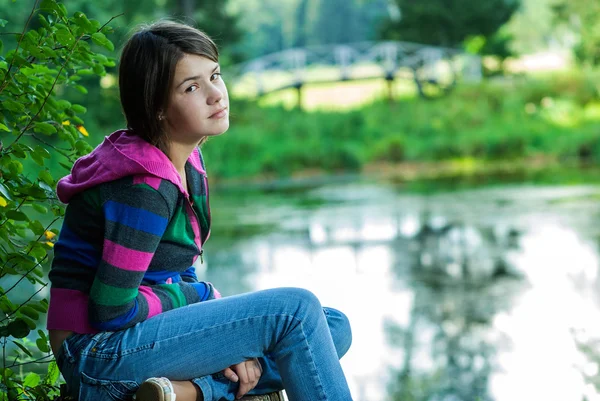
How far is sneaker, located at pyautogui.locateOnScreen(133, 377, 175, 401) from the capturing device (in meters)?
1.82

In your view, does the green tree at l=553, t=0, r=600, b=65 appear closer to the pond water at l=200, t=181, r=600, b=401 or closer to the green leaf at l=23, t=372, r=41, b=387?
the pond water at l=200, t=181, r=600, b=401

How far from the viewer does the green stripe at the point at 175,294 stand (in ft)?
6.68

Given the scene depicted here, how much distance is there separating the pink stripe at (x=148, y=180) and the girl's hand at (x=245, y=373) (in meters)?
0.41

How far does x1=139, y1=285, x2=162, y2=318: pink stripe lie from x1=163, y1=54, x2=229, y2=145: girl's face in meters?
0.33

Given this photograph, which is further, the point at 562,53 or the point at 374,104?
the point at 562,53

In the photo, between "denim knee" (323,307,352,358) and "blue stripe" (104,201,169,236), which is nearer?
"blue stripe" (104,201,169,236)

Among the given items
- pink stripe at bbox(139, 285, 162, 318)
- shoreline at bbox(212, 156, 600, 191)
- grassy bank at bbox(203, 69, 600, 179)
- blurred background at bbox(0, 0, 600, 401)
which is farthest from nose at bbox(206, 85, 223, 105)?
grassy bank at bbox(203, 69, 600, 179)

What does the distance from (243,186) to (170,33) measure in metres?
10.4

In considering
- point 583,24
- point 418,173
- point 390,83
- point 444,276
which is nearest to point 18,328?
point 444,276

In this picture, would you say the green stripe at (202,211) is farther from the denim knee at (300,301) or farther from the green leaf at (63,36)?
the green leaf at (63,36)

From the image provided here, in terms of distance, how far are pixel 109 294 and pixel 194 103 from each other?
1.49ft

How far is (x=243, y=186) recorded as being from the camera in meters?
12.5

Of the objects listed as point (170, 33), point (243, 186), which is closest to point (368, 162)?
A: point (243, 186)

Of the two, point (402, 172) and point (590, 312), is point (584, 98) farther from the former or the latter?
point (590, 312)
